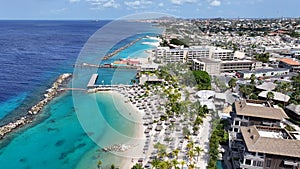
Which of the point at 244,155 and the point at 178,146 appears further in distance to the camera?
the point at 178,146

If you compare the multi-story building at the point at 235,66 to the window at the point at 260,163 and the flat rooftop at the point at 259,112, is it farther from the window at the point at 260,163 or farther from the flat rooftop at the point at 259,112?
the window at the point at 260,163

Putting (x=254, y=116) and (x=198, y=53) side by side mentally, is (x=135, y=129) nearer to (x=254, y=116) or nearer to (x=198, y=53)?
(x=254, y=116)

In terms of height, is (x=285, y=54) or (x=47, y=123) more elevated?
(x=285, y=54)

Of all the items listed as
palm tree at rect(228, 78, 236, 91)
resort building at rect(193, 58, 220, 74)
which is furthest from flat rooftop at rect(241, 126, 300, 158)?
resort building at rect(193, 58, 220, 74)

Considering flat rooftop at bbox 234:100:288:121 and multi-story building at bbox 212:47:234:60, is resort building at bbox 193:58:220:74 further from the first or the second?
flat rooftop at bbox 234:100:288:121

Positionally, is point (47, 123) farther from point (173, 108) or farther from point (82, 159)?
point (173, 108)

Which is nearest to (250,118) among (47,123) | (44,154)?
(44,154)
